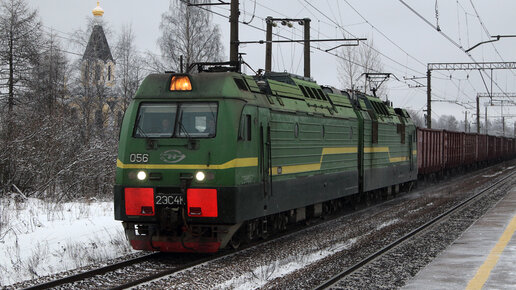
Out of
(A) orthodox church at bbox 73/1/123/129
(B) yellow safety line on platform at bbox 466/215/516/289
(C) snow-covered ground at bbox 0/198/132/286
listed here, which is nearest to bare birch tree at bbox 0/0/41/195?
(A) orthodox church at bbox 73/1/123/129

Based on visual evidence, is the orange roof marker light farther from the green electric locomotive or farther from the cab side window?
the cab side window

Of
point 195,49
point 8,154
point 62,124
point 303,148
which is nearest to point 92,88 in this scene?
point 195,49

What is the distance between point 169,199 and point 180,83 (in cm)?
194

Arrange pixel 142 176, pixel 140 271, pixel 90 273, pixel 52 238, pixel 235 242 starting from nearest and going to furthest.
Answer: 1. pixel 90 273
2. pixel 140 271
3. pixel 142 176
4. pixel 235 242
5. pixel 52 238

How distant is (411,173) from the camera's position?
2409cm

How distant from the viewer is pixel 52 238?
40.8ft

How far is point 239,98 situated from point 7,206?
8.34m

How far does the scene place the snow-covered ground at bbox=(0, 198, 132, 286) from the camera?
1002 centimetres

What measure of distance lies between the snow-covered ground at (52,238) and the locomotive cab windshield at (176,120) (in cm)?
226

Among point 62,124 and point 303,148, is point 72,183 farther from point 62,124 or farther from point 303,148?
point 303,148

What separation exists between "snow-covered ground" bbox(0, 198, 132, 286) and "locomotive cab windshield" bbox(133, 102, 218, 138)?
7.42ft

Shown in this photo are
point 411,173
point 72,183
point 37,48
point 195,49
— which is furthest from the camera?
point 195,49

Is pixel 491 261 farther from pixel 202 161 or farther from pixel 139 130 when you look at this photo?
pixel 139 130

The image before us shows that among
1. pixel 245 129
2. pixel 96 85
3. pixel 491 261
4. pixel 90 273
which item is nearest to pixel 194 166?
pixel 245 129
